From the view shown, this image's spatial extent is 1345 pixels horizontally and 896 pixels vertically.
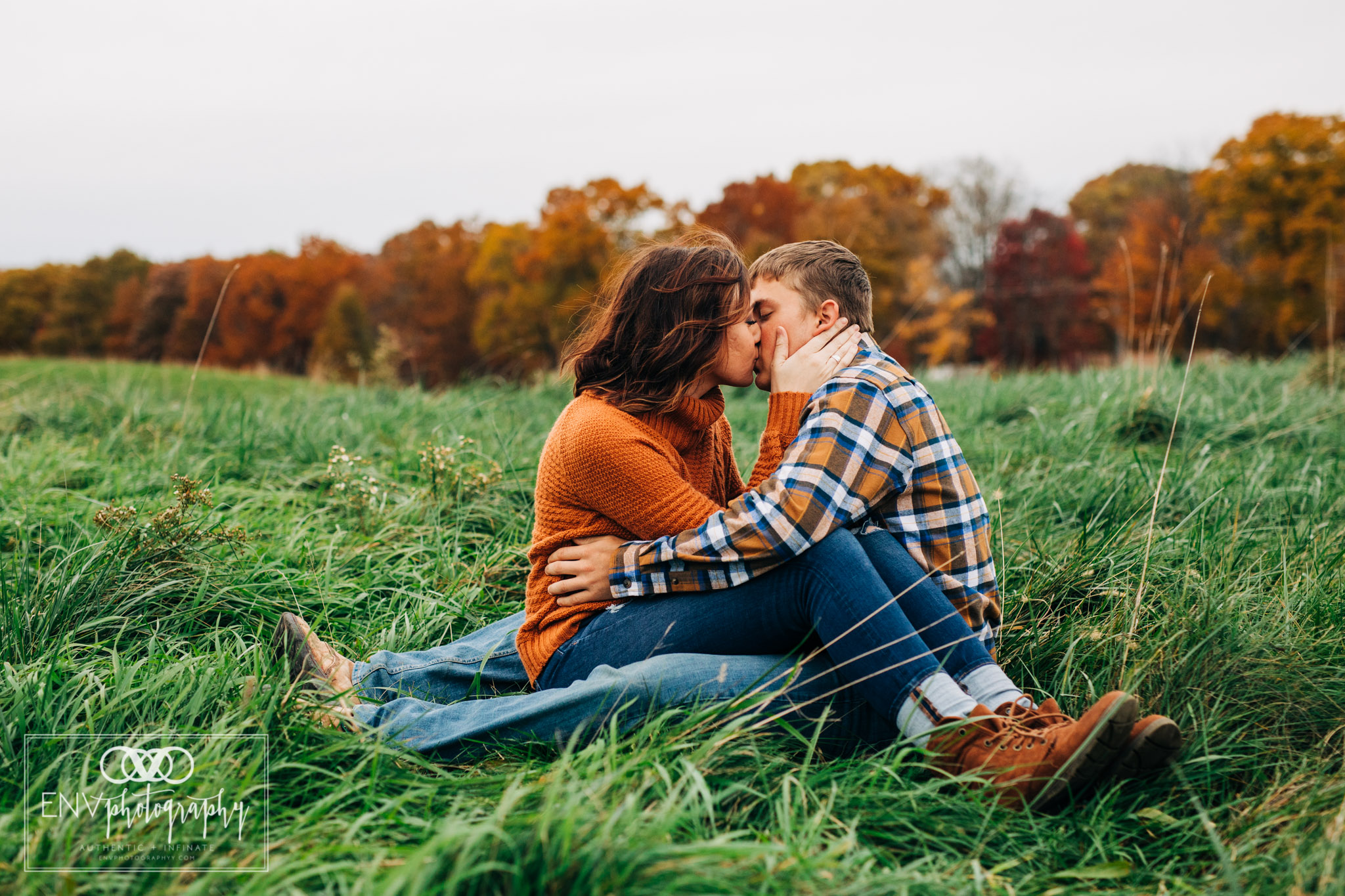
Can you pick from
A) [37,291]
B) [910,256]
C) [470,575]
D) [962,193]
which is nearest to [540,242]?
[910,256]

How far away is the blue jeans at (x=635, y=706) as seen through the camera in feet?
6.50

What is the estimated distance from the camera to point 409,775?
185cm

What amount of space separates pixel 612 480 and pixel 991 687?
1088 mm

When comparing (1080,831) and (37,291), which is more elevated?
(37,291)

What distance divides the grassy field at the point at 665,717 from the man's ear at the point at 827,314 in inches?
39.5

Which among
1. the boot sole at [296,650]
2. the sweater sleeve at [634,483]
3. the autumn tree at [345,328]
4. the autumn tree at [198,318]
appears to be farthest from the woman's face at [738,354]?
the autumn tree at [198,318]

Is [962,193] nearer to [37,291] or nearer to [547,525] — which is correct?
[547,525]

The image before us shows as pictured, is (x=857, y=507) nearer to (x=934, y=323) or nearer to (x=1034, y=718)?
(x=1034, y=718)

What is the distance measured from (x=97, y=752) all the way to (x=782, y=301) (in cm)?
207

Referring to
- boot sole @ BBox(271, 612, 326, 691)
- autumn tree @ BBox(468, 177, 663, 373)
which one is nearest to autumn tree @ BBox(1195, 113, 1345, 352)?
autumn tree @ BBox(468, 177, 663, 373)

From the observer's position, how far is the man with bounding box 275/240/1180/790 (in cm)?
200

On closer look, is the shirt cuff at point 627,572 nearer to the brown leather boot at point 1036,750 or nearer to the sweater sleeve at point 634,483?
the sweater sleeve at point 634,483

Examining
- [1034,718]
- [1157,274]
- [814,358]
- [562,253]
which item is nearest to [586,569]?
[814,358]

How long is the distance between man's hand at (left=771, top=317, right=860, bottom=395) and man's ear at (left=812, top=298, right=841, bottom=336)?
0.05ft
